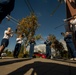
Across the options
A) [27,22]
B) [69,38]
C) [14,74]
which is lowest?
[14,74]

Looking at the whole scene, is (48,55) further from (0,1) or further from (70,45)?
(0,1)

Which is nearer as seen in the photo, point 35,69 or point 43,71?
point 43,71

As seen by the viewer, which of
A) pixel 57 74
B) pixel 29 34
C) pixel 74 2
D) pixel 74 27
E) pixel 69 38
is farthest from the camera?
pixel 29 34

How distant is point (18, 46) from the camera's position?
1036cm

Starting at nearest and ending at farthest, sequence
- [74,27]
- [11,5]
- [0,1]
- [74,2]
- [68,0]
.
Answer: [0,1] → [11,5] → [74,27] → [74,2] → [68,0]

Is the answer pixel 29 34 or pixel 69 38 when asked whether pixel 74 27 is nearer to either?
pixel 69 38

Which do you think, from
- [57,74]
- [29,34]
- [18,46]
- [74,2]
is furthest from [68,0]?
[57,74]

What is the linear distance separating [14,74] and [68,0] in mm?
15441

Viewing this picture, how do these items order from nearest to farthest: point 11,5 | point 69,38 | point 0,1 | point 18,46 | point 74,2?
1. point 0,1
2. point 11,5
3. point 69,38
4. point 18,46
5. point 74,2

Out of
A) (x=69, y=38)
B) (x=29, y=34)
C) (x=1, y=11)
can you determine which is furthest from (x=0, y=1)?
(x=29, y=34)

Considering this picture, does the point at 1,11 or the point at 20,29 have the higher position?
the point at 20,29

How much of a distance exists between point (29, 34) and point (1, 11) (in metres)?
26.6

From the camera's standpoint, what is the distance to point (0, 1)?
98.8 inches

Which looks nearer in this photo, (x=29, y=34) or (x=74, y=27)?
(x=74, y=27)
